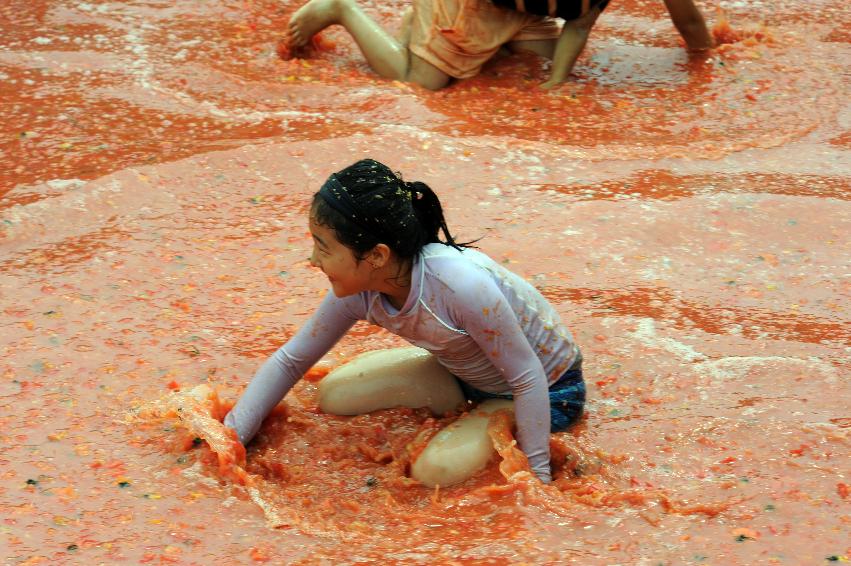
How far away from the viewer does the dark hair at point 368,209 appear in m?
2.42

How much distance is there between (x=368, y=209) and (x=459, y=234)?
1.50 m

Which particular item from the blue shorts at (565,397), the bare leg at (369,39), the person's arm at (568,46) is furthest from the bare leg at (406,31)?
the blue shorts at (565,397)

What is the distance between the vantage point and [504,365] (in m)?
2.58

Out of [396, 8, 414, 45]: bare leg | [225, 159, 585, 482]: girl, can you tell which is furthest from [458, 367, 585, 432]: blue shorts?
[396, 8, 414, 45]: bare leg

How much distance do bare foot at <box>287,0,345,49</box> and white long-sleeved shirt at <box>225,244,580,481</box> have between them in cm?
285

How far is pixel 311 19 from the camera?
5.26 m

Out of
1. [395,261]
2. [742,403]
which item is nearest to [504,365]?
[395,261]

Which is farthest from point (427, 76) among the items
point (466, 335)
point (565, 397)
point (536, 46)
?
point (466, 335)

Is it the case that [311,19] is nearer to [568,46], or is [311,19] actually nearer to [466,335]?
[568,46]

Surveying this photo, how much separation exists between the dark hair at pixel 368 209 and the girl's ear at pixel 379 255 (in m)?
0.01

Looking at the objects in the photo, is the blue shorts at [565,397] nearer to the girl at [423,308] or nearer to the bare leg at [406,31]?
the girl at [423,308]

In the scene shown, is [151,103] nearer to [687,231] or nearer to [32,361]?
[32,361]

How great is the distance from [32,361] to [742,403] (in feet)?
6.57

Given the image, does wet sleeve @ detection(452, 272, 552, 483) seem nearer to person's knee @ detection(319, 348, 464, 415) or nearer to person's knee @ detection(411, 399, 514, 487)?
person's knee @ detection(411, 399, 514, 487)
